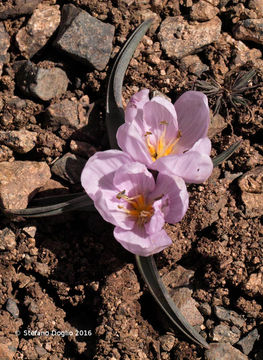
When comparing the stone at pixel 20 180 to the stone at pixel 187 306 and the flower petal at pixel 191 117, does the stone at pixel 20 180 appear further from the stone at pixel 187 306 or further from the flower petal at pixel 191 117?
the stone at pixel 187 306

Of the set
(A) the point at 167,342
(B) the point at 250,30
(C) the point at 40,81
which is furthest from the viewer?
(B) the point at 250,30

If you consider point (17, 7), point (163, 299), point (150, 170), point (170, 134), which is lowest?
point (163, 299)

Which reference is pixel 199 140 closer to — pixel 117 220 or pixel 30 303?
pixel 117 220

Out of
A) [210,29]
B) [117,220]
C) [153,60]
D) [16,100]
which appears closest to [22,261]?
[117,220]

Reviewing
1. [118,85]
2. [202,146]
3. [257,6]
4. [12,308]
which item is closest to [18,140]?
[118,85]

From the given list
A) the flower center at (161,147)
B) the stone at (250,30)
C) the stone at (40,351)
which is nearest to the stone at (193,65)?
the stone at (250,30)

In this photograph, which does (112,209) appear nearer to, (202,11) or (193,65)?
(193,65)
